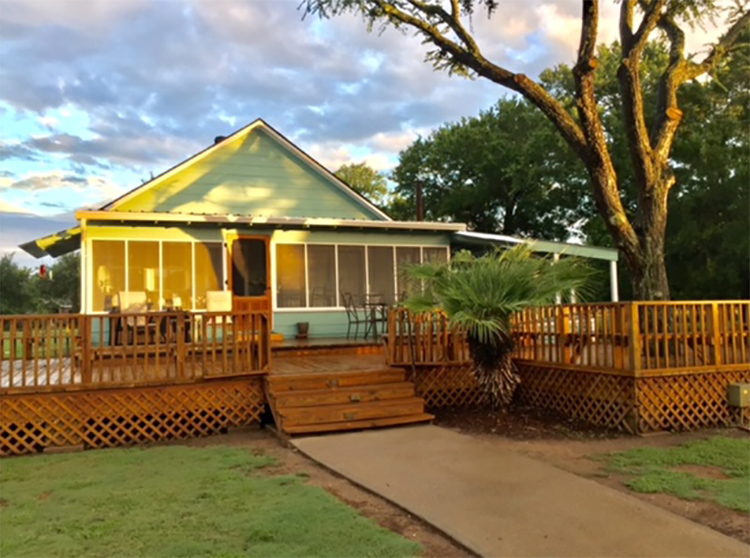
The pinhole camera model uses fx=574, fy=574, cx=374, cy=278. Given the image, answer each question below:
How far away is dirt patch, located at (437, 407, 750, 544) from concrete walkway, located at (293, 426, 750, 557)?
0.77 feet

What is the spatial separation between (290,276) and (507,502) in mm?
7946

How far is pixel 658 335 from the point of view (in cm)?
677

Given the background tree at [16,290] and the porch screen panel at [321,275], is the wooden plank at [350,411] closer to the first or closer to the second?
the porch screen panel at [321,275]

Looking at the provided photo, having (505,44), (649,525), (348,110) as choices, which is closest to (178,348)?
(649,525)

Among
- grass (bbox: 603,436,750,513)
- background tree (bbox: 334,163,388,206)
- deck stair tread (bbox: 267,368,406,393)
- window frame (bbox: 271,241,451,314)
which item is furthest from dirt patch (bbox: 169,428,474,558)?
background tree (bbox: 334,163,388,206)

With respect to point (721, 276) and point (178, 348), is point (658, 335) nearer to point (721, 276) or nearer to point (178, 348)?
point (178, 348)

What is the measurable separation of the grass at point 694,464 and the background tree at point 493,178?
20564 millimetres

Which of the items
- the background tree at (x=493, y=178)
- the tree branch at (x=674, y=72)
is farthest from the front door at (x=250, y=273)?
the background tree at (x=493, y=178)

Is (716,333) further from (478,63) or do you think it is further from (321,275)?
(321,275)

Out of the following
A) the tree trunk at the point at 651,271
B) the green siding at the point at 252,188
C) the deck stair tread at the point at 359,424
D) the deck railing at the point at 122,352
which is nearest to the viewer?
the deck stair tread at the point at 359,424

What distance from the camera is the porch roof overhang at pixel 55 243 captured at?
993 centimetres

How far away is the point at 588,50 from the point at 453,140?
20217 millimetres

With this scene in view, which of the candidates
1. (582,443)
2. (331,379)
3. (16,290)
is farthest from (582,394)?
(16,290)

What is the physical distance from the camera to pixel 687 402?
6.88 meters
